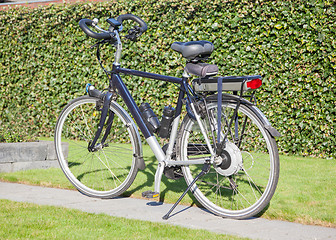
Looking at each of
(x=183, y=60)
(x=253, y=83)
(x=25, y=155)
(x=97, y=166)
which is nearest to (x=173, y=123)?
(x=253, y=83)

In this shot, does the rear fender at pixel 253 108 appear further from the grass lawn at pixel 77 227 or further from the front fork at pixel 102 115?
the front fork at pixel 102 115

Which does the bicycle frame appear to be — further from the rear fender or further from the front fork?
the rear fender

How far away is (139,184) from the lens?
4516 millimetres

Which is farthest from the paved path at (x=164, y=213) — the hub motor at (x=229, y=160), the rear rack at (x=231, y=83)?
the rear rack at (x=231, y=83)

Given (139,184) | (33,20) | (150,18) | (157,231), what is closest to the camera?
(157,231)

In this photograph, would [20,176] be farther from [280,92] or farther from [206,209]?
[280,92]

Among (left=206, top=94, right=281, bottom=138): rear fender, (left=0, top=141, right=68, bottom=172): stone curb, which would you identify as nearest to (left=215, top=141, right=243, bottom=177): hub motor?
(left=206, top=94, right=281, bottom=138): rear fender

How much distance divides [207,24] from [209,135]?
3.21m

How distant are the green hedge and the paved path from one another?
174 centimetres

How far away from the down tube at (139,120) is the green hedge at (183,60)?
237 centimetres

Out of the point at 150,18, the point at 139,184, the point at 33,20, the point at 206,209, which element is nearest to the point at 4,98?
the point at 33,20

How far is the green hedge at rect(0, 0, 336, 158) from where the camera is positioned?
574 cm

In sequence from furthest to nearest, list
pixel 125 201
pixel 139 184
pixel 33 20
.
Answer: pixel 33 20
pixel 139 184
pixel 125 201

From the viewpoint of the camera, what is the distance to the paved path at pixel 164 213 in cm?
304
